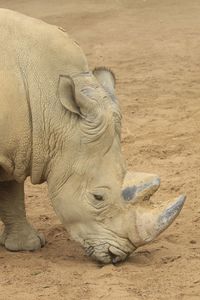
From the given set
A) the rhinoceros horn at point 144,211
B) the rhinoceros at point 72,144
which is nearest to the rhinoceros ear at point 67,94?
the rhinoceros at point 72,144

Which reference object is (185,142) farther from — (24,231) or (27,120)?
(27,120)

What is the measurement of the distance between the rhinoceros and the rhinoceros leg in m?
0.65

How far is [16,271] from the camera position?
6.76 m

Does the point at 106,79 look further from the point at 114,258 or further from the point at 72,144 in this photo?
the point at 114,258

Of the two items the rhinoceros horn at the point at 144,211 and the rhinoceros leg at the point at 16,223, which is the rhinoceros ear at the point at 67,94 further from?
the rhinoceros leg at the point at 16,223

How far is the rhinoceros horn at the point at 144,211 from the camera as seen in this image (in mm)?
6645

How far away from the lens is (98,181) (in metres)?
6.71

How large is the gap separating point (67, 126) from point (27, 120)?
276 mm

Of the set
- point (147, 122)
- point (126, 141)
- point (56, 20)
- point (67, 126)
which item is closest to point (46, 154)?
point (67, 126)

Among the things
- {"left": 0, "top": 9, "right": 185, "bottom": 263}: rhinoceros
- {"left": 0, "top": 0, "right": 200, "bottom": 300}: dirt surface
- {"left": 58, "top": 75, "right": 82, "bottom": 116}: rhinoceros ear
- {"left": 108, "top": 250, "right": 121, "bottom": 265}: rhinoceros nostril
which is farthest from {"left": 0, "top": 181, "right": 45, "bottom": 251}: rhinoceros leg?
{"left": 58, "top": 75, "right": 82, "bottom": 116}: rhinoceros ear

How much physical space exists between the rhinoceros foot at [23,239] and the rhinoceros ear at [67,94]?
1.24 metres

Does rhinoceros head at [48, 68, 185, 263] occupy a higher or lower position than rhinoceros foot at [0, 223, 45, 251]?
higher

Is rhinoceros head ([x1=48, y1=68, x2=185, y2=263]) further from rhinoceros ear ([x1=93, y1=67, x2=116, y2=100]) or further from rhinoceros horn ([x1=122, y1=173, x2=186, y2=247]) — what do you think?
rhinoceros ear ([x1=93, y1=67, x2=116, y2=100])

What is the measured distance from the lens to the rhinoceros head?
664 centimetres
